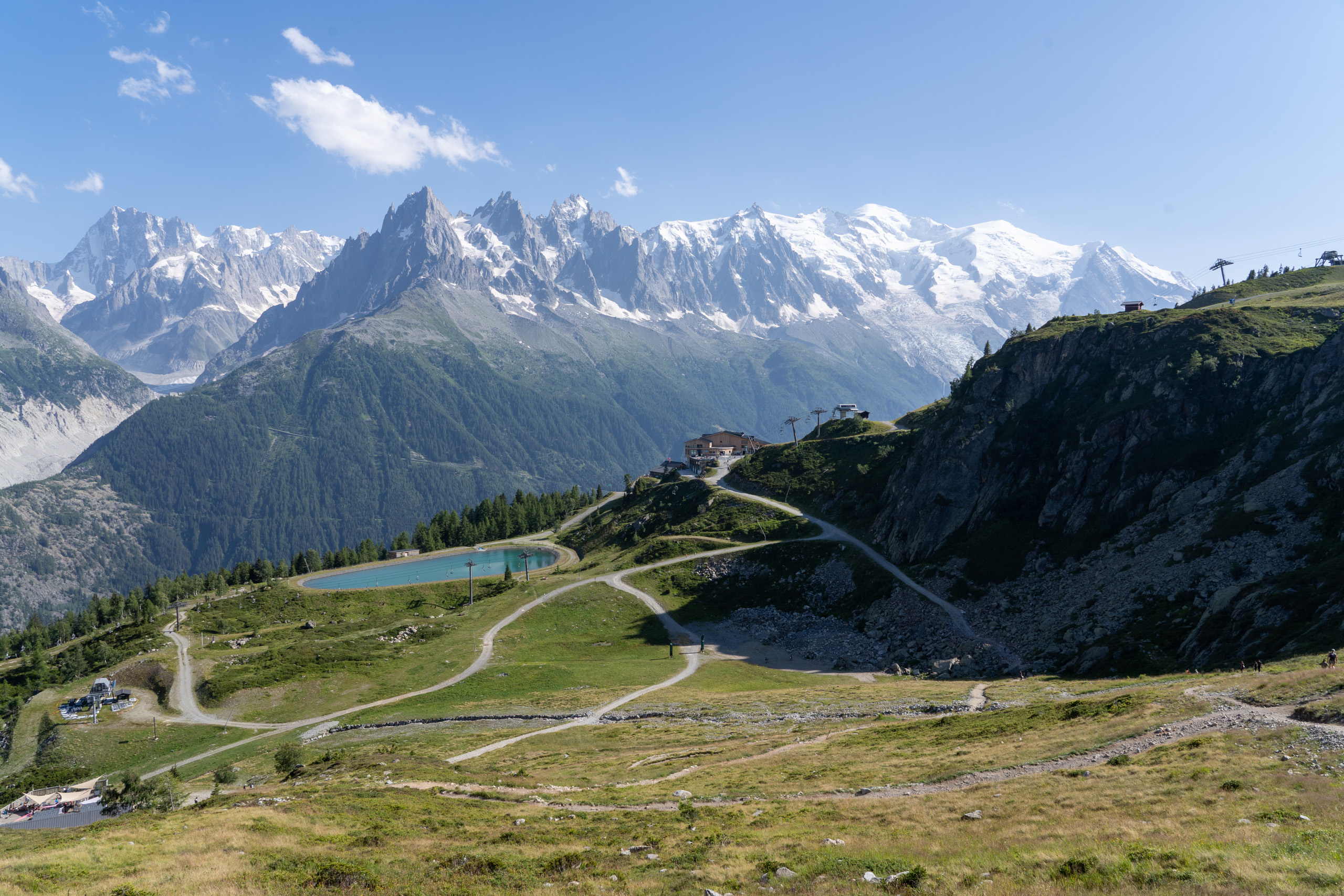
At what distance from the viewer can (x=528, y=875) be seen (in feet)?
83.5

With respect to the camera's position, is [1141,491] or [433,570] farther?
[433,570]

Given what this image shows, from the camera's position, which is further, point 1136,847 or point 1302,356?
point 1302,356

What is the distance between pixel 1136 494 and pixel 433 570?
14268cm

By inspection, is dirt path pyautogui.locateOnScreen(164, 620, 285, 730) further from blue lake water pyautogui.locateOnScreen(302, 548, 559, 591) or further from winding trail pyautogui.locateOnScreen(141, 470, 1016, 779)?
blue lake water pyautogui.locateOnScreen(302, 548, 559, 591)

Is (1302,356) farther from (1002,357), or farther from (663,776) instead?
(663,776)

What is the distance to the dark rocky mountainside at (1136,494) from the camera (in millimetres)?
66250

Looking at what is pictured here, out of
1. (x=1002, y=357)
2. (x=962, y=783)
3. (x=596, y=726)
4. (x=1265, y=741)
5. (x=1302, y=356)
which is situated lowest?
(x=596, y=726)

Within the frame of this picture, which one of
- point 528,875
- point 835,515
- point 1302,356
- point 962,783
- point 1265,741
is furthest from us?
point 835,515

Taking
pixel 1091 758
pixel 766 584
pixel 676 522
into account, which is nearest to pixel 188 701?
pixel 766 584

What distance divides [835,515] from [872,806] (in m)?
110

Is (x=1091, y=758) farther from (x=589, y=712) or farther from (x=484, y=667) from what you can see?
(x=484, y=667)

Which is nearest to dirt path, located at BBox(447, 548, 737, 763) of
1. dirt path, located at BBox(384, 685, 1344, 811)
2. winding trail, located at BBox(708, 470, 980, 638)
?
winding trail, located at BBox(708, 470, 980, 638)

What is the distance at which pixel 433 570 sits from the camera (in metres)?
168

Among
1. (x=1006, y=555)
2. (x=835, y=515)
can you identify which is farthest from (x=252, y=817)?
(x=835, y=515)
